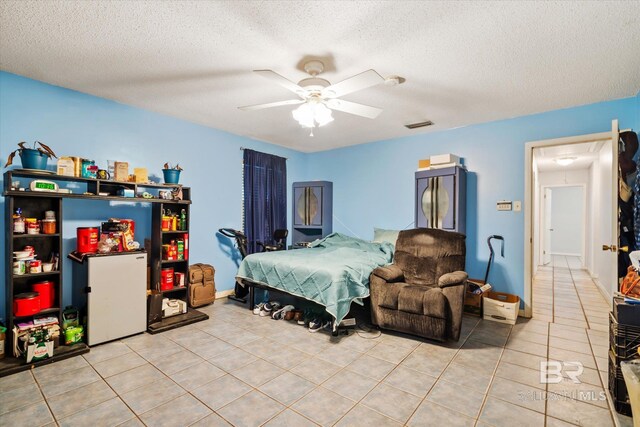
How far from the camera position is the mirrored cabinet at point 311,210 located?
5555 mm

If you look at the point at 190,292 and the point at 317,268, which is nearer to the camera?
the point at 317,268

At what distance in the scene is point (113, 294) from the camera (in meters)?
2.98

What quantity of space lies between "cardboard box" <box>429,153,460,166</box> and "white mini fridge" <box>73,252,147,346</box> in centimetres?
387

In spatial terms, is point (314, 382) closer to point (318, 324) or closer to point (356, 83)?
point (318, 324)

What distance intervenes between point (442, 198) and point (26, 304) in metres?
4.63

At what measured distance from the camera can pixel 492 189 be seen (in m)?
4.11

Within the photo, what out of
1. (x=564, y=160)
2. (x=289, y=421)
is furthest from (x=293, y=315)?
(x=564, y=160)

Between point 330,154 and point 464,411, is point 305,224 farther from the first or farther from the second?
point 464,411

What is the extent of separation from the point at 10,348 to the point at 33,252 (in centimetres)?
82

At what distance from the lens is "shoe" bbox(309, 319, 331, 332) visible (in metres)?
3.32

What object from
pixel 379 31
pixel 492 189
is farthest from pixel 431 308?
pixel 379 31

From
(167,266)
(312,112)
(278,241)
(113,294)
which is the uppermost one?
(312,112)

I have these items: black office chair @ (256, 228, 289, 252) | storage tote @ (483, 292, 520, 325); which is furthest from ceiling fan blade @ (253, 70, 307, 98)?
storage tote @ (483, 292, 520, 325)

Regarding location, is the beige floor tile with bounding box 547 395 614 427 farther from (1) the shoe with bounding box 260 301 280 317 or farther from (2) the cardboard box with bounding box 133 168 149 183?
(2) the cardboard box with bounding box 133 168 149 183
